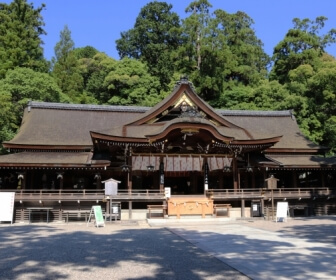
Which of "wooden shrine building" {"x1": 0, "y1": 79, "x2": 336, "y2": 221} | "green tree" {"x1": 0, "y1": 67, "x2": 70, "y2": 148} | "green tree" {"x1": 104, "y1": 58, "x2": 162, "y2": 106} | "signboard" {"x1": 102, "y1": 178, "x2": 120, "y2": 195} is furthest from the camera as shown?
"green tree" {"x1": 104, "y1": 58, "x2": 162, "y2": 106}

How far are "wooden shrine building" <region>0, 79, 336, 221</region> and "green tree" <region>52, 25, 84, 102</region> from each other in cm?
2097

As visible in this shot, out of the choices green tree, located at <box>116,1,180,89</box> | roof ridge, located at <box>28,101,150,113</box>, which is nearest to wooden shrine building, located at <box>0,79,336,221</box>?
roof ridge, located at <box>28,101,150,113</box>

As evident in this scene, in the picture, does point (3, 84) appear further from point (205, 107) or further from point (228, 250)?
point (228, 250)

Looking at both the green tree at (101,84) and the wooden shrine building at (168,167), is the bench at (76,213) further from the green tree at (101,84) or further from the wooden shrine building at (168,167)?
the green tree at (101,84)

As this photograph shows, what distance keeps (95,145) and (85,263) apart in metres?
14.1

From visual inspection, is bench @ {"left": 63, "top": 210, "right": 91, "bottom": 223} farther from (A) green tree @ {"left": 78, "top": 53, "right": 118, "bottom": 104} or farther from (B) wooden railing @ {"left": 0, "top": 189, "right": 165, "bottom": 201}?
(A) green tree @ {"left": 78, "top": 53, "right": 118, "bottom": 104}

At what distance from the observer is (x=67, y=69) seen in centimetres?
5022

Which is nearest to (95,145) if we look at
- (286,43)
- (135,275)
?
(135,275)

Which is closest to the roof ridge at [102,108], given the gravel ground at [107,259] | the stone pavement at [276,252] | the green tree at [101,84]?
the stone pavement at [276,252]

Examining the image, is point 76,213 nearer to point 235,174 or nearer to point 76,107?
point 235,174

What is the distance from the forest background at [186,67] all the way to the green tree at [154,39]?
156 millimetres

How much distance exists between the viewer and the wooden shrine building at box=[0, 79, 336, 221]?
19.8 metres

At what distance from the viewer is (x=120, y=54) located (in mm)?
57312

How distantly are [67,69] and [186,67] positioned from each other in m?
17.1
